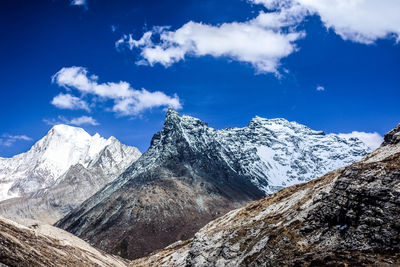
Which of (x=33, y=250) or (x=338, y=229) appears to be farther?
(x=33, y=250)

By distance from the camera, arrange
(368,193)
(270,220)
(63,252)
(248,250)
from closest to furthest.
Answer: (368,193) < (248,250) < (270,220) < (63,252)

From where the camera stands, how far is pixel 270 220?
52531mm

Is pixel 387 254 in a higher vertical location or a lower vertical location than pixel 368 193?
lower

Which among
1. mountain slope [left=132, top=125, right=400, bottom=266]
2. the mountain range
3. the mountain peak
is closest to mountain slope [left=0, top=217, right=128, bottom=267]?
the mountain range

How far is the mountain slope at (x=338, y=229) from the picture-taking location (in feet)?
111

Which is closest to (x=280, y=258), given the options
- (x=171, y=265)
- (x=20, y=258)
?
(x=20, y=258)

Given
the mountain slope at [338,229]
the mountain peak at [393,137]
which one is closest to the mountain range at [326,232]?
the mountain slope at [338,229]

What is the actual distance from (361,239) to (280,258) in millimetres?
9010

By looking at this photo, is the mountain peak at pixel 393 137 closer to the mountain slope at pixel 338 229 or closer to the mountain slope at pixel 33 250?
the mountain slope at pixel 338 229

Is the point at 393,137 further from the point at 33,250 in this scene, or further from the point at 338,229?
the point at 33,250

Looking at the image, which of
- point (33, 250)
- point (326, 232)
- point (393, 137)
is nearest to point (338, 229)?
point (326, 232)

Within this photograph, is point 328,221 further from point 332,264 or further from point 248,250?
point 248,250

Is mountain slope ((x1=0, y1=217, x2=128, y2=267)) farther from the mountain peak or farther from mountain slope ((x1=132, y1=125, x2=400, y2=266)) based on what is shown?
the mountain peak

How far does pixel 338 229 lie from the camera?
38906 mm
